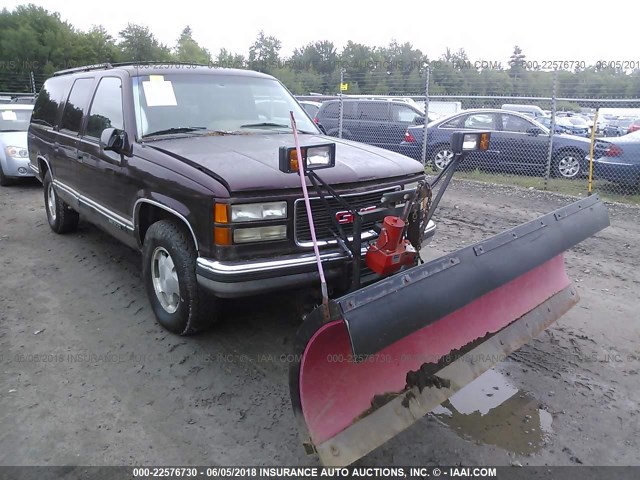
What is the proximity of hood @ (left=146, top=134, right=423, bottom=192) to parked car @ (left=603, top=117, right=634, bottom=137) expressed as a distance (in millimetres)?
12147

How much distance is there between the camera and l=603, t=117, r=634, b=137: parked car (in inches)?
560

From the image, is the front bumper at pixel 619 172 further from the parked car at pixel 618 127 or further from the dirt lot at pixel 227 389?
the parked car at pixel 618 127

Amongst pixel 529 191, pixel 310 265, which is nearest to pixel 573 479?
pixel 310 265

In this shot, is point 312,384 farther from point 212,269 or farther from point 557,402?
point 557,402

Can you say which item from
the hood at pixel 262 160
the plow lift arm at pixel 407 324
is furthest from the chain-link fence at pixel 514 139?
the plow lift arm at pixel 407 324

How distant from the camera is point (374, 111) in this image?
12.3m

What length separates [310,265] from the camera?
3.28 meters

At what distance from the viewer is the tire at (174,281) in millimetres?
3459

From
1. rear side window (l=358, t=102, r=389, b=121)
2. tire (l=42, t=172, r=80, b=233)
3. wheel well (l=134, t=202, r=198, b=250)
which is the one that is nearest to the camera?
wheel well (l=134, t=202, r=198, b=250)

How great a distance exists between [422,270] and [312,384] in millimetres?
757

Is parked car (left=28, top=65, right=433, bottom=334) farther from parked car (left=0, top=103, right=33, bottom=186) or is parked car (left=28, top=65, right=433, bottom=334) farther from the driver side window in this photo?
the driver side window

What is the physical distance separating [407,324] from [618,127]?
16539mm

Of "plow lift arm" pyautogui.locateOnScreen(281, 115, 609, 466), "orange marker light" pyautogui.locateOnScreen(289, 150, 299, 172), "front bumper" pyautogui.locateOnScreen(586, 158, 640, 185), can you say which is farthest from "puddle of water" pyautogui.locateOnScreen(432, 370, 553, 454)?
"front bumper" pyautogui.locateOnScreen(586, 158, 640, 185)

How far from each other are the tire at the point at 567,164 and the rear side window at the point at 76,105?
9.02 m
